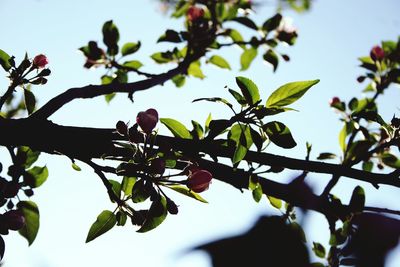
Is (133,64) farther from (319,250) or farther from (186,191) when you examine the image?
(319,250)

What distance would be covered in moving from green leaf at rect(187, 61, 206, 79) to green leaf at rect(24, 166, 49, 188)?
57.6 inches

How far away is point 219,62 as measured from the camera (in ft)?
8.85

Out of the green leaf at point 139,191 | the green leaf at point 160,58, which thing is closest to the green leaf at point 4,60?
the green leaf at point 139,191

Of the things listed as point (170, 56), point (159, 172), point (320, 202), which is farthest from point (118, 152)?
point (170, 56)

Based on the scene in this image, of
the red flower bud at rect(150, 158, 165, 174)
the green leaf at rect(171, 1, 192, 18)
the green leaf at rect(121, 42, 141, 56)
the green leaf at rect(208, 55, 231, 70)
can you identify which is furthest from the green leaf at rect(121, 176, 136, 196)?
the green leaf at rect(171, 1, 192, 18)

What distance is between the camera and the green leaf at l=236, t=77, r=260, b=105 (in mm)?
1220

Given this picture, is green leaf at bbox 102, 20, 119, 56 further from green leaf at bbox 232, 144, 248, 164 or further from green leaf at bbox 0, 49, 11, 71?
green leaf at bbox 232, 144, 248, 164

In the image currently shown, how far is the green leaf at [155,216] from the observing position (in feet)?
4.12

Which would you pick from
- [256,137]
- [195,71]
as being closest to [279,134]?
[256,137]

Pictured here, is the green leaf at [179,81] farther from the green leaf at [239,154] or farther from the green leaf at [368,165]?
the green leaf at [239,154]

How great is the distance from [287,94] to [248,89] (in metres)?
0.15

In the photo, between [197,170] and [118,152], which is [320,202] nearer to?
[197,170]

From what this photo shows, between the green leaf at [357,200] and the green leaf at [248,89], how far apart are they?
0.63 m

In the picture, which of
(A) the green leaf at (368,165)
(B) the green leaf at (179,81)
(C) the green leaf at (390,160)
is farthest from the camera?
(B) the green leaf at (179,81)
